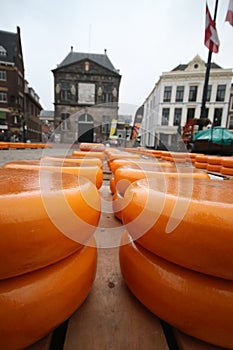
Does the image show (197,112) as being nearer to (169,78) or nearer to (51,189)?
(169,78)

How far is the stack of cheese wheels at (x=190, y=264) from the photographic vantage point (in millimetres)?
490

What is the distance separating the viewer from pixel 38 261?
49 centimetres

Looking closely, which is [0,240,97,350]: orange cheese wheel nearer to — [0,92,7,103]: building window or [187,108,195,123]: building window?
[187,108,195,123]: building window

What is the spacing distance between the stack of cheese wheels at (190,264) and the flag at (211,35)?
488 inches

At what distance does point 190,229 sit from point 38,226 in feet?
1.32

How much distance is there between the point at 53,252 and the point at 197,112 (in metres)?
25.7

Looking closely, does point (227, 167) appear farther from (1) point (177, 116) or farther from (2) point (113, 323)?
(1) point (177, 116)

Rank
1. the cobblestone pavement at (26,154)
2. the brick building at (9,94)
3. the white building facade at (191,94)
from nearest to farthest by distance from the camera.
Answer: the cobblestone pavement at (26,154), the white building facade at (191,94), the brick building at (9,94)

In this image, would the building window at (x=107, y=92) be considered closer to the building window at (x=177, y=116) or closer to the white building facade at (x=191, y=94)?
the white building facade at (x=191, y=94)

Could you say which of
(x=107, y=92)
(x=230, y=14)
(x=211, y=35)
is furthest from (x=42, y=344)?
(x=107, y=92)

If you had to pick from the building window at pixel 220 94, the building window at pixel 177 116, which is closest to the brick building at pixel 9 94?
the building window at pixel 177 116

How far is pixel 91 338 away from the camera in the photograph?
0.55m

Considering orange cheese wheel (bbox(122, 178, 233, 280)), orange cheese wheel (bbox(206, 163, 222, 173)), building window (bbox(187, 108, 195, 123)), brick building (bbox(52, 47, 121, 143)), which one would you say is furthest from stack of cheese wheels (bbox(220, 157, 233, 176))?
building window (bbox(187, 108, 195, 123))

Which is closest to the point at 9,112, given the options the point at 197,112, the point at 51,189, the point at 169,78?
the point at 169,78
